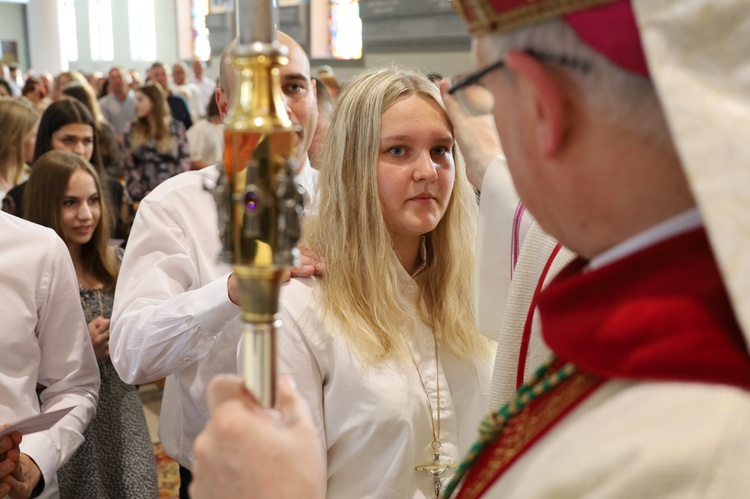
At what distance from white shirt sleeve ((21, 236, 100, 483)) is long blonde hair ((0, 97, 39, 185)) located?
7.78 ft

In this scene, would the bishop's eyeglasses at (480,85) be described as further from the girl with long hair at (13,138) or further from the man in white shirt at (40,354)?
the girl with long hair at (13,138)

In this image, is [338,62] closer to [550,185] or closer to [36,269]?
[36,269]

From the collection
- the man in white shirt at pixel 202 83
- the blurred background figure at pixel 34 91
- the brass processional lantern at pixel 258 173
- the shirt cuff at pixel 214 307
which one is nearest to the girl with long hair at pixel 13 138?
the shirt cuff at pixel 214 307

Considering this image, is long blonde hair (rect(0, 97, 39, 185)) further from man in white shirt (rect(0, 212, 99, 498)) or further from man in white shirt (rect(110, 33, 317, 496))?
man in white shirt (rect(0, 212, 99, 498))

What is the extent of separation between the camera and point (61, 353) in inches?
92.7

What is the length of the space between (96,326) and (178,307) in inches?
30.9

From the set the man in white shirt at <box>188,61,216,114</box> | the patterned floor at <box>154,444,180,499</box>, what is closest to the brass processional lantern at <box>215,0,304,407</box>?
the patterned floor at <box>154,444,180,499</box>

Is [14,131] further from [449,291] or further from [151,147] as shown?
[449,291]

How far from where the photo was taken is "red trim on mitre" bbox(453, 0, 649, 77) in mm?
777

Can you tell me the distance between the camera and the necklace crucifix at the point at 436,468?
1.98 m

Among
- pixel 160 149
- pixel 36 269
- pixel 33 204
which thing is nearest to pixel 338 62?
pixel 160 149

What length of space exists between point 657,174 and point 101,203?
9.89 feet

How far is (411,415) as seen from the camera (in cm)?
196

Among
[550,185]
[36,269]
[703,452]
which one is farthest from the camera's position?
[36,269]
